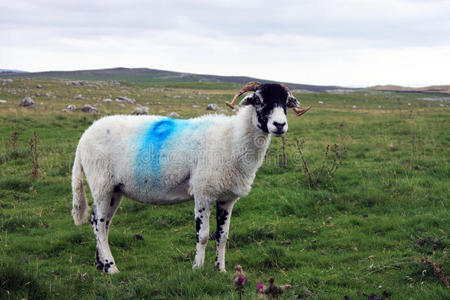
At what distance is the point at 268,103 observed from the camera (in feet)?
19.6

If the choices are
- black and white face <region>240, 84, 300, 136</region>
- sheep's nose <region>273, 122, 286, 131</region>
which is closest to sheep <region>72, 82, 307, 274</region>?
black and white face <region>240, 84, 300, 136</region>

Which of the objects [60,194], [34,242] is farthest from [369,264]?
[60,194]

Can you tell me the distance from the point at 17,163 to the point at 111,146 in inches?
332

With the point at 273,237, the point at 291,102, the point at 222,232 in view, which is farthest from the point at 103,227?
the point at 291,102

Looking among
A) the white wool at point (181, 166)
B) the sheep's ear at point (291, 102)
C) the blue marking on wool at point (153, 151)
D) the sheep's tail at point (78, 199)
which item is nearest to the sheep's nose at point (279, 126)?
the white wool at point (181, 166)

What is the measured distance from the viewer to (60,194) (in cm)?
1032

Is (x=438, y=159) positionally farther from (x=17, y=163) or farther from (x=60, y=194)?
(x=17, y=163)

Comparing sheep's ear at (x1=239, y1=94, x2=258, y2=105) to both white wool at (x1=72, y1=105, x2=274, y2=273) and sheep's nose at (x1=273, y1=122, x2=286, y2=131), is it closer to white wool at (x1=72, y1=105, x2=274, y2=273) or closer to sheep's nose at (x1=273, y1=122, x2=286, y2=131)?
white wool at (x1=72, y1=105, x2=274, y2=273)

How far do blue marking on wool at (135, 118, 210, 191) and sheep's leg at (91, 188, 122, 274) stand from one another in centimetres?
Answer: 73

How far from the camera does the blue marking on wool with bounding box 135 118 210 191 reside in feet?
20.9

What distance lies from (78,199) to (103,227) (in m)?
0.75

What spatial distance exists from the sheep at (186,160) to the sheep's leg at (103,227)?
0.02m

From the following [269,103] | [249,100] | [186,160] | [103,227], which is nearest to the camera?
[269,103]

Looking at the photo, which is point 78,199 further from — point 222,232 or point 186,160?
point 222,232
